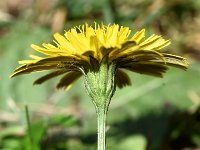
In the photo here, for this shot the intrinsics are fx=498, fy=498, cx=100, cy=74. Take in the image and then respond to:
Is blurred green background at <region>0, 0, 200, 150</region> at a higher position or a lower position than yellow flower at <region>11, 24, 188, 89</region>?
higher

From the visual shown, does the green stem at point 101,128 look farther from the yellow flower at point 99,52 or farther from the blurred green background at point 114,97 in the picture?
the blurred green background at point 114,97

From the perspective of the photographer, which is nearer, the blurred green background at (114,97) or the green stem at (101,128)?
the green stem at (101,128)

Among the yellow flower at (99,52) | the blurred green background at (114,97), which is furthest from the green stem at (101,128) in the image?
the blurred green background at (114,97)

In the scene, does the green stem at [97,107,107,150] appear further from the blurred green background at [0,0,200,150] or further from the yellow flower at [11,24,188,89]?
the blurred green background at [0,0,200,150]

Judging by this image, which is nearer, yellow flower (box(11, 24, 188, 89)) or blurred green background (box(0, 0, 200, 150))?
yellow flower (box(11, 24, 188, 89))

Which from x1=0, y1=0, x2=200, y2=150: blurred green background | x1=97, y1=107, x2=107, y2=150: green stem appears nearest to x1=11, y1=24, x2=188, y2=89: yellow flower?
x1=97, y1=107, x2=107, y2=150: green stem

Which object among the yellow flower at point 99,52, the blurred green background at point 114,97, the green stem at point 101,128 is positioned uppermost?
the blurred green background at point 114,97

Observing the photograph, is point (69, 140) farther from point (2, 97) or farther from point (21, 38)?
point (21, 38)

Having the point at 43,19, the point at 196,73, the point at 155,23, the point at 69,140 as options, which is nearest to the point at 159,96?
the point at 196,73
